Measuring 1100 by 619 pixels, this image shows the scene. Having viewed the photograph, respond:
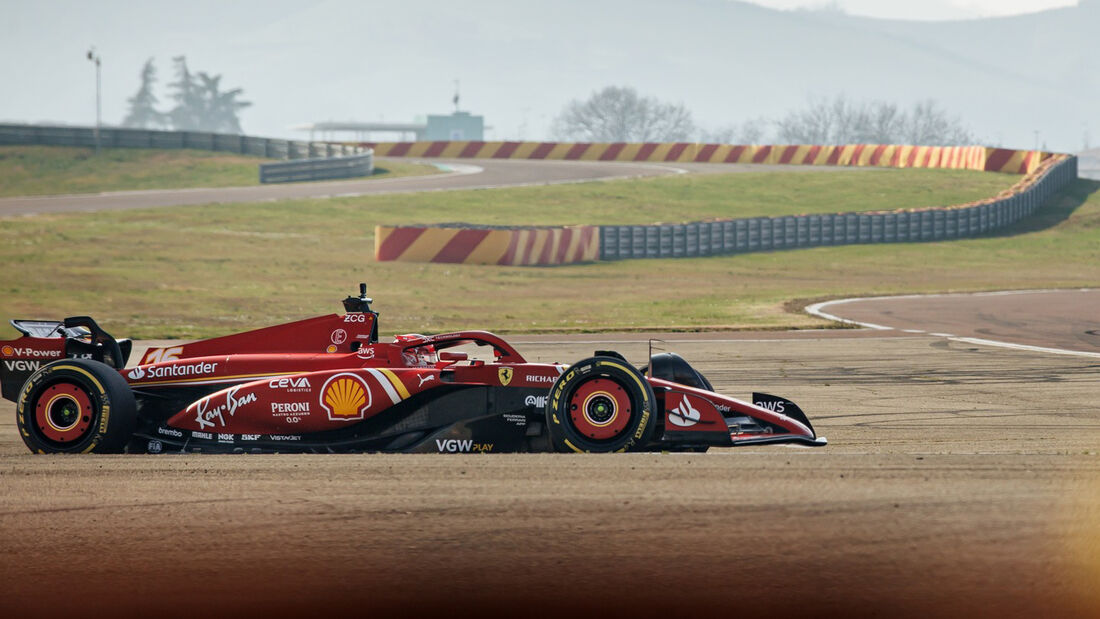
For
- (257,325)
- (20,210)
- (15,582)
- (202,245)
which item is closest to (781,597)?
A: (15,582)

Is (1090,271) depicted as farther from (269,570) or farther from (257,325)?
(269,570)

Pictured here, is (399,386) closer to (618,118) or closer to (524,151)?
(524,151)

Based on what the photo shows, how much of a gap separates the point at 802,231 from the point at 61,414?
30028mm

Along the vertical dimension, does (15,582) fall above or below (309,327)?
below

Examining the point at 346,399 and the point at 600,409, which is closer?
the point at 600,409

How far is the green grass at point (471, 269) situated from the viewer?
22.0 meters

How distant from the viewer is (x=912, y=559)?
5137mm

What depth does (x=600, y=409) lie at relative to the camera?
790cm

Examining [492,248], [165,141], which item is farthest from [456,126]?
[492,248]

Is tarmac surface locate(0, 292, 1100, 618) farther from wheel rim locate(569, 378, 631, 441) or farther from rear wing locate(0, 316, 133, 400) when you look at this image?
rear wing locate(0, 316, 133, 400)

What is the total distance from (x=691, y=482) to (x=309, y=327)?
402 centimetres

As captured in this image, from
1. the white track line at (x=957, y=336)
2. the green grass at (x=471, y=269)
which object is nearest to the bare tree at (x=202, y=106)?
the green grass at (x=471, y=269)

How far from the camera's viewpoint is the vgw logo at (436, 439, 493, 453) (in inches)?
327

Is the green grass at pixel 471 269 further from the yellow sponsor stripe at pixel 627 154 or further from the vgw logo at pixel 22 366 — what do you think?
the yellow sponsor stripe at pixel 627 154
